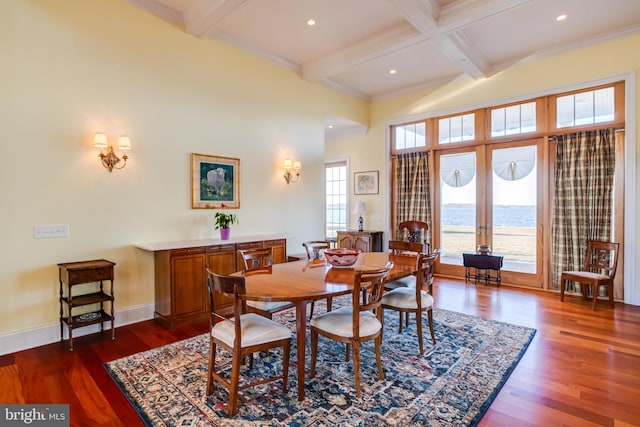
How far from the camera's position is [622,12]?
3889 mm

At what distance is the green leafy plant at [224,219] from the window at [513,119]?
176 inches

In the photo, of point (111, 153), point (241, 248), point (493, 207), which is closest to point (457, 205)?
point (493, 207)

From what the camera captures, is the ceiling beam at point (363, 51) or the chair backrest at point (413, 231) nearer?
the ceiling beam at point (363, 51)

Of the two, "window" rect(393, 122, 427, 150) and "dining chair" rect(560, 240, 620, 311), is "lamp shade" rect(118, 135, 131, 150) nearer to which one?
"window" rect(393, 122, 427, 150)

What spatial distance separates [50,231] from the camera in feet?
10.4

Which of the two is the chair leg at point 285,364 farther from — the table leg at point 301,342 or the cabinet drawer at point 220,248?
the cabinet drawer at point 220,248

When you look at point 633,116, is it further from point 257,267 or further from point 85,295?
point 85,295

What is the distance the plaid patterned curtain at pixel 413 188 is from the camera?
630 cm

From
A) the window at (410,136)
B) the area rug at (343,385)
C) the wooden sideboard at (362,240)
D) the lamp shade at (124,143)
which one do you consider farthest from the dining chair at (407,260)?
the lamp shade at (124,143)

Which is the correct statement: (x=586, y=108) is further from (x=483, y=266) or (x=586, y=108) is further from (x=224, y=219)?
(x=224, y=219)

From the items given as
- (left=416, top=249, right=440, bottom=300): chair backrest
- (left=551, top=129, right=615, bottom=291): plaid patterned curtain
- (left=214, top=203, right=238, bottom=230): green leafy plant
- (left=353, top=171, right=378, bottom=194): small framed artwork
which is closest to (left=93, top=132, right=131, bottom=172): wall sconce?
(left=214, top=203, right=238, bottom=230): green leafy plant

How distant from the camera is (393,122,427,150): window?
6410 mm

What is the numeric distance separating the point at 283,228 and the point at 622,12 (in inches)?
205

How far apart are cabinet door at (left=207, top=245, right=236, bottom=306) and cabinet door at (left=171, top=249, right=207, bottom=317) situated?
0.11 meters
